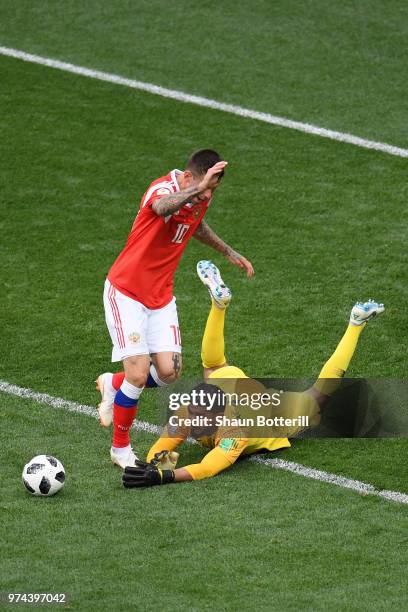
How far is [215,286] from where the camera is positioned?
9812 mm

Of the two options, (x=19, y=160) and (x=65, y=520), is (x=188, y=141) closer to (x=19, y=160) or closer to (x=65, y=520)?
(x=19, y=160)

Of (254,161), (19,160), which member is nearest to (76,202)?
(19,160)

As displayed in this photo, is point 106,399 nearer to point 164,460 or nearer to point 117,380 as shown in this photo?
point 117,380

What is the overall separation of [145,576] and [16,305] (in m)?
4.86

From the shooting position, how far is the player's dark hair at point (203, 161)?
8.77 m

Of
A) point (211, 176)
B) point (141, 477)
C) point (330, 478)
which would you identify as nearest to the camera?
point (211, 176)

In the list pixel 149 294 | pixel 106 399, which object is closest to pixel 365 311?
pixel 149 294

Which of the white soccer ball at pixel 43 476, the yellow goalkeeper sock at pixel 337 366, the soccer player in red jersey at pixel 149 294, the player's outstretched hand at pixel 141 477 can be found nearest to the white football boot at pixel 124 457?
the soccer player in red jersey at pixel 149 294

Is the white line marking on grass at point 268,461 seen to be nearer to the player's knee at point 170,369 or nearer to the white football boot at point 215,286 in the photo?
the player's knee at point 170,369

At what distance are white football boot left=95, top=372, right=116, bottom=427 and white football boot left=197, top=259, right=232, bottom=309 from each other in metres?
0.94

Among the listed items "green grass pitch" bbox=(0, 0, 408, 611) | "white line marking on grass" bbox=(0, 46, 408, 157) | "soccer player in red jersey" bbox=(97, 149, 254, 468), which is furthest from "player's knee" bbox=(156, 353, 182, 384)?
"white line marking on grass" bbox=(0, 46, 408, 157)

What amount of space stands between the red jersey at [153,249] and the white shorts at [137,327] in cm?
7

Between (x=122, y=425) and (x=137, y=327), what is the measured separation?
2.15ft

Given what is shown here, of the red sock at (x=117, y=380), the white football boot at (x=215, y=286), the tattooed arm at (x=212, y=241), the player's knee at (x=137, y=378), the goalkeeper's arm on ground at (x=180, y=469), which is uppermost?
the tattooed arm at (x=212, y=241)
